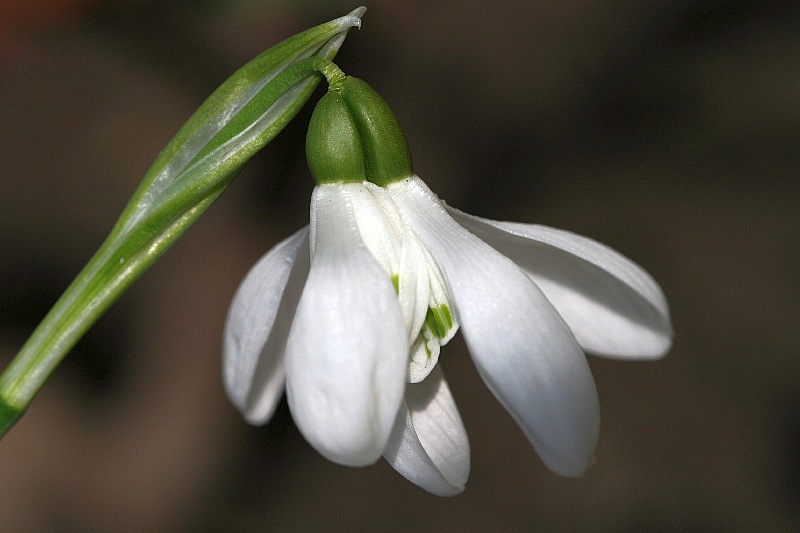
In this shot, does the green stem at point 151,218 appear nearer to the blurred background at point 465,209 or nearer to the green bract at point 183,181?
the green bract at point 183,181

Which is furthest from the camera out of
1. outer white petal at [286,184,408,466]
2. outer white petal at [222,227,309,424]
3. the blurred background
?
the blurred background

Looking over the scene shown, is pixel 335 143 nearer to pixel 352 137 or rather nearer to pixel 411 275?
pixel 352 137

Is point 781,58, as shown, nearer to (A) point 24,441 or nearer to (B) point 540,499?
(B) point 540,499

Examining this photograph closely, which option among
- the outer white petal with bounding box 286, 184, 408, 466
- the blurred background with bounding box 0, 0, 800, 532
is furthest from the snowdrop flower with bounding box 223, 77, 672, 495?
the blurred background with bounding box 0, 0, 800, 532

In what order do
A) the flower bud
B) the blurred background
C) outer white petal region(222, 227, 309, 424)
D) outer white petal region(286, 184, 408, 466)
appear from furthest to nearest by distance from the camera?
the blurred background → outer white petal region(222, 227, 309, 424) → the flower bud → outer white petal region(286, 184, 408, 466)

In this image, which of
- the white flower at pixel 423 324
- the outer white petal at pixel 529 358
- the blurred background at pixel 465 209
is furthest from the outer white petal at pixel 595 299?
the blurred background at pixel 465 209

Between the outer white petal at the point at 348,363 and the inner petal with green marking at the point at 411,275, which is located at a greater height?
the inner petal with green marking at the point at 411,275

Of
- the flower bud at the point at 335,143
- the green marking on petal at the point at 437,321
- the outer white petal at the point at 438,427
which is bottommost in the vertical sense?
the outer white petal at the point at 438,427

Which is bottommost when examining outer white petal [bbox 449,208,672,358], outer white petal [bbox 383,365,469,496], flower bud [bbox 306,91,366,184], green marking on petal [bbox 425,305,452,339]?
outer white petal [bbox 383,365,469,496]

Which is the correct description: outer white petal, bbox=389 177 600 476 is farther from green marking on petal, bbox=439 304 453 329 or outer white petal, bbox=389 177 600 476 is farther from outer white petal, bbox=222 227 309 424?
outer white petal, bbox=222 227 309 424

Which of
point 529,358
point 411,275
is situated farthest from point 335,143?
point 529,358
